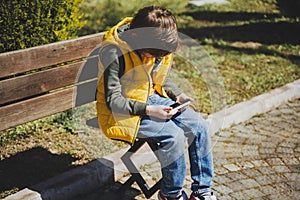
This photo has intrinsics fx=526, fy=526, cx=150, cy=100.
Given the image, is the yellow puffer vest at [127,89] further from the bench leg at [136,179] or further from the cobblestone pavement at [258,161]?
the cobblestone pavement at [258,161]

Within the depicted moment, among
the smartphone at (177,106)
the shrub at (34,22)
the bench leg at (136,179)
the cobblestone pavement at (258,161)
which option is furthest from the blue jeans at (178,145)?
the shrub at (34,22)

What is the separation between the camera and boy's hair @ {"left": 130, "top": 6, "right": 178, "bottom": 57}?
354 cm

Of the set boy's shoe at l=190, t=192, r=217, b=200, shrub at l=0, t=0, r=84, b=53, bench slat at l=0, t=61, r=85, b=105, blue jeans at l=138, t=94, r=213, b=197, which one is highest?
shrub at l=0, t=0, r=84, b=53

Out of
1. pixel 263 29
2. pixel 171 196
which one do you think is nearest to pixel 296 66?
pixel 263 29

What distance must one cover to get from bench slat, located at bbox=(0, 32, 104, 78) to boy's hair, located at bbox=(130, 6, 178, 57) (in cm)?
86

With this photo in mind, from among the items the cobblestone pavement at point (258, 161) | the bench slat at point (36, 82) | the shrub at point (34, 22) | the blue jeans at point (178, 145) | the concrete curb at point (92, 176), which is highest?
the shrub at point (34, 22)

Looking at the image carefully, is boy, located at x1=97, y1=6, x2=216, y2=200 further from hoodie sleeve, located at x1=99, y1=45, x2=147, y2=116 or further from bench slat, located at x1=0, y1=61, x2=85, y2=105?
bench slat, located at x1=0, y1=61, x2=85, y2=105

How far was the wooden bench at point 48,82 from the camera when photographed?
3963mm

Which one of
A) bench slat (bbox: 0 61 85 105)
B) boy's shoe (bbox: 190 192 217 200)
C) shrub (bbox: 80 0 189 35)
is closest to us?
boy's shoe (bbox: 190 192 217 200)

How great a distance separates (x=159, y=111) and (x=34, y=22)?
6.73 ft

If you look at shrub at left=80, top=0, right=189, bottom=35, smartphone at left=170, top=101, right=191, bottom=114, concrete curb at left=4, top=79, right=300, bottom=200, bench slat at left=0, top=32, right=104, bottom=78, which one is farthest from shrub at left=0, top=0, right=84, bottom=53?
shrub at left=80, top=0, right=189, bottom=35

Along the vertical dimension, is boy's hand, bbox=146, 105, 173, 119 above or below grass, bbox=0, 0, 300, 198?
above

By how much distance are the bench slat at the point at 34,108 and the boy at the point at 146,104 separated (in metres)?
0.69

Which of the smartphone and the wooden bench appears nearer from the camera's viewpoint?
the smartphone
